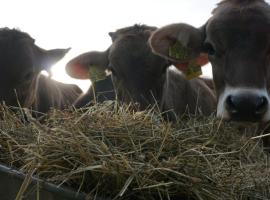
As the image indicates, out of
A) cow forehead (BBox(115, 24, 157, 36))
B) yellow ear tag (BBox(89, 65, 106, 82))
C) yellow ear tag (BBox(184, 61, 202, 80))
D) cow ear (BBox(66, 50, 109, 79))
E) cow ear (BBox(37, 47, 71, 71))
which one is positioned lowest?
yellow ear tag (BBox(184, 61, 202, 80))

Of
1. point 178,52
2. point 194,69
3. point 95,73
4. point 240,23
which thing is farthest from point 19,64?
point 240,23

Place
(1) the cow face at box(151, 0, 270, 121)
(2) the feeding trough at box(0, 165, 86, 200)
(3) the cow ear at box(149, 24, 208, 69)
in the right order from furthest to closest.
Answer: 1. (3) the cow ear at box(149, 24, 208, 69)
2. (1) the cow face at box(151, 0, 270, 121)
3. (2) the feeding trough at box(0, 165, 86, 200)

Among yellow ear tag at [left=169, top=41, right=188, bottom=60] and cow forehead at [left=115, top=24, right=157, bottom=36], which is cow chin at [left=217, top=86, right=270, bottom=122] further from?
cow forehead at [left=115, top=24, right=157, bottom=36]

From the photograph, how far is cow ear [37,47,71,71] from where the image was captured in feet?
23.4

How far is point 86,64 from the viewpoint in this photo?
672 centimetres

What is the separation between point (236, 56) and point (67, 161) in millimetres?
2458

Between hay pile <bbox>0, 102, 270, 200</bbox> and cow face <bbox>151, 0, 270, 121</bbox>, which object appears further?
cow face <bbox>151, 0, 270, 121</bbox>

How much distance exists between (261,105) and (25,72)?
10.7 ft

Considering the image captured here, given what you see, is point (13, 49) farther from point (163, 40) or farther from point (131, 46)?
point (163, 40)

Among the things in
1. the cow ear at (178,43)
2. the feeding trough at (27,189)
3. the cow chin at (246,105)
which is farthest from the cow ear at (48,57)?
the feeding trough at (27,189)

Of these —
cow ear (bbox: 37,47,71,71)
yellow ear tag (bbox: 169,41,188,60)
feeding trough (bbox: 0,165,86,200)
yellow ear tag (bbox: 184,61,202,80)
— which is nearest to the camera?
feeding trough (bbox: 0,165,86,200)

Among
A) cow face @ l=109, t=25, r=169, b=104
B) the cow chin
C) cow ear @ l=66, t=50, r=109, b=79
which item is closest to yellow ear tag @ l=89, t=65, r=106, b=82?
cow ear @ l=66, t=50, r=109, b=79

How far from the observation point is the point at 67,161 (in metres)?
2.89

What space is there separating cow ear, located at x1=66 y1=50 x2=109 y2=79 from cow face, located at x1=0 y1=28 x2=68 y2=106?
495 mm
